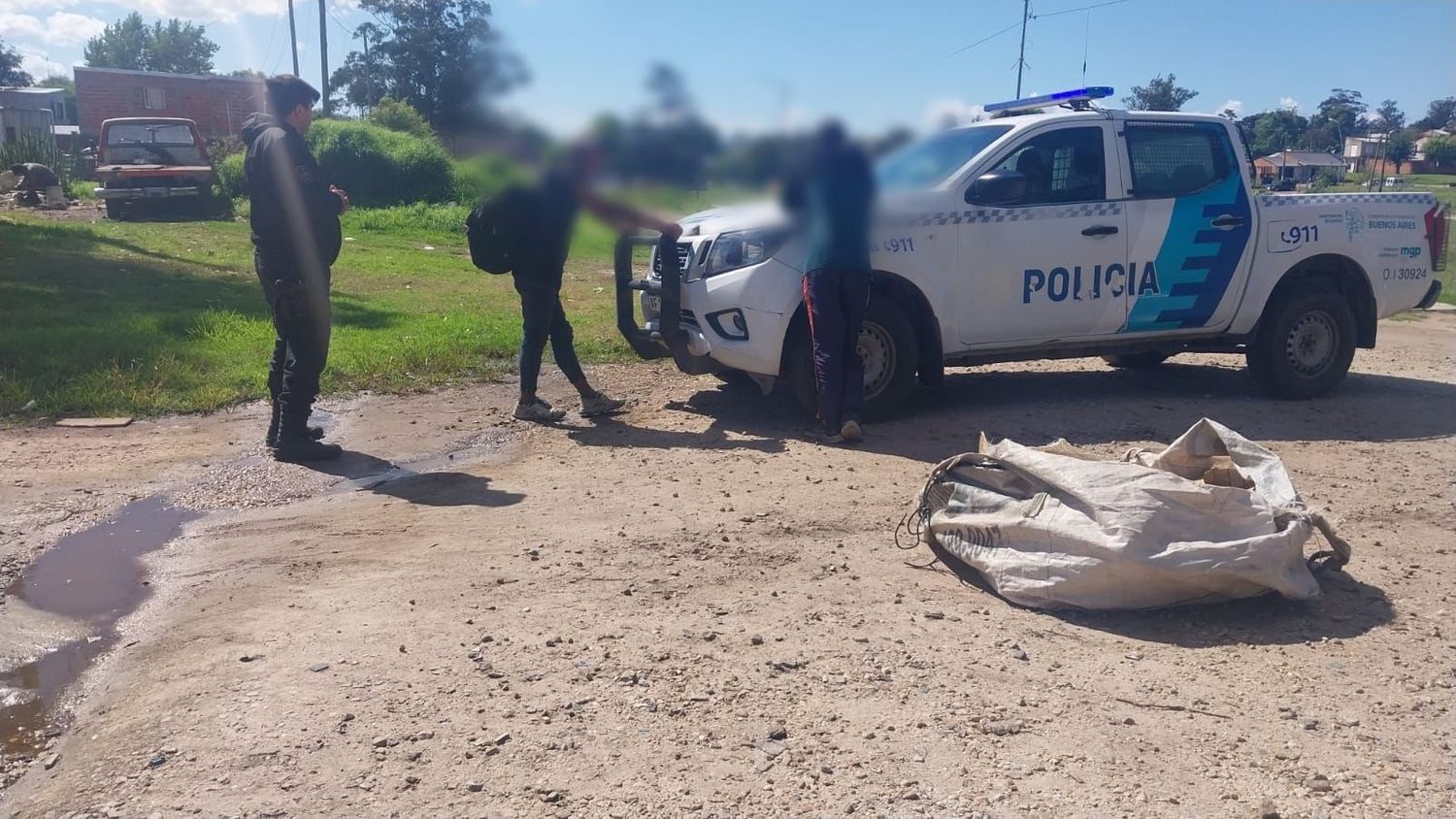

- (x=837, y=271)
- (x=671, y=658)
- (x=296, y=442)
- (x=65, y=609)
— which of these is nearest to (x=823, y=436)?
(x=837, y=271)

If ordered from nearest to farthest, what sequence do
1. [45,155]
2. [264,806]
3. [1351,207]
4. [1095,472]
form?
[264,806], [1095,472], [1351,207], [45,155]

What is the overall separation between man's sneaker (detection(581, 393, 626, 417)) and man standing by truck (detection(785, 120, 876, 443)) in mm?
1504

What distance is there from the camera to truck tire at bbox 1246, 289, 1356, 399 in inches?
299

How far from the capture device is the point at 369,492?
18.9ft

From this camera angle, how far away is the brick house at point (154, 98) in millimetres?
39719

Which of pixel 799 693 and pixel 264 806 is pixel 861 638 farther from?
pixel 264 806

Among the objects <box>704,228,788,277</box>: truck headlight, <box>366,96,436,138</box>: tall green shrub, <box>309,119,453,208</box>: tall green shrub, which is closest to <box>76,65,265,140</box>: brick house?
<box>309,119,453,208</box>: tall green shrub

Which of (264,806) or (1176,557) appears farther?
(1176,557)

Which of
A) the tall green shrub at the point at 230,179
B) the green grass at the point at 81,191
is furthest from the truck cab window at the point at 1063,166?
the green grass at the point at 81,191

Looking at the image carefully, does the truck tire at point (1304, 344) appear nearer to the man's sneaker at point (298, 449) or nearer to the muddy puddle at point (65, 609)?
the man's sneaker at point (298, 449)

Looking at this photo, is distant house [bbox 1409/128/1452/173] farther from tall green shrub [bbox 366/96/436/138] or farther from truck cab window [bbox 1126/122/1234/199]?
tall green shrub [bbox 366/96/436/138]

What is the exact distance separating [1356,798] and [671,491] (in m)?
3.40

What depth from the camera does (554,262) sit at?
695cm

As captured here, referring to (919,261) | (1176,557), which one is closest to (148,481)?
(919,261)
